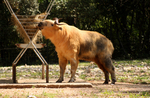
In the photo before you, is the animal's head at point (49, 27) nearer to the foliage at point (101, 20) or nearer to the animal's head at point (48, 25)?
the animal's head at point (48, 25)

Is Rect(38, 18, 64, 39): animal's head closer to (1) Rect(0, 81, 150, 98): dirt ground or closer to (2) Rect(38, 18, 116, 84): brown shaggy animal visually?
(2) Rect(38, 18, 116, 84): brown shaggy animal

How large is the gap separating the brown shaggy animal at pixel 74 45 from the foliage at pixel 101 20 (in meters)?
9.36

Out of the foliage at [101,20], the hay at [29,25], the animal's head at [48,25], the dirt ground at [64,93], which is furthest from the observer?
the foliage at [101,20]

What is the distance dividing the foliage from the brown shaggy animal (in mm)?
9360

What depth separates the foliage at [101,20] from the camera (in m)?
16.9

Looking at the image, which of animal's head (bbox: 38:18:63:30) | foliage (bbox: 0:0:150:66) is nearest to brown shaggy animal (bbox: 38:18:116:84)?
animal's head (bbox: 38:18:63:30)

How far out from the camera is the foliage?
16922 mm

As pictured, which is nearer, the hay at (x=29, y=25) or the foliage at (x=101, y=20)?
the hay at (x=29, y=25)

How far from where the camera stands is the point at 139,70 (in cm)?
1044

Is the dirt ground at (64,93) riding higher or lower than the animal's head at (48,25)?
lower

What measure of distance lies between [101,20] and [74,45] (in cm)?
1239

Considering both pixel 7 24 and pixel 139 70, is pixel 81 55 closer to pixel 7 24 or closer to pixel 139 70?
pixel 139 70

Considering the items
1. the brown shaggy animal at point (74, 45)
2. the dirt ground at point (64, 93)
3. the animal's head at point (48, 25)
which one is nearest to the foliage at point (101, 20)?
the brown shaggy animal at point (74, 45)

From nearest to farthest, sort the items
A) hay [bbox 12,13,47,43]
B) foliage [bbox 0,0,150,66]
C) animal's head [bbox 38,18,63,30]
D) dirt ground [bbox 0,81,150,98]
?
dirt ground [bbox 0,81,150,98] < animal's head [bbox 38,18,63,30] < hay [bbox 12,13,47,43] < foliage [bbox 0,0,150,66]
